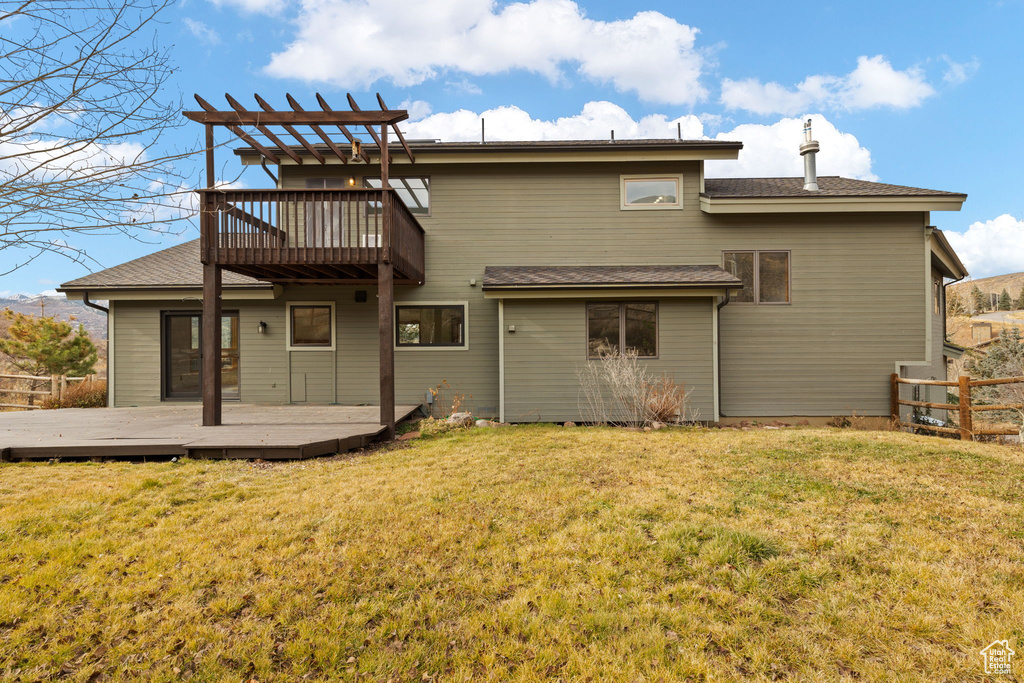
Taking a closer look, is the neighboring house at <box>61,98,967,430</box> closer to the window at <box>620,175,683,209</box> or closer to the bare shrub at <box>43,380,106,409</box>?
the window at <box>620,175,683,209</box>

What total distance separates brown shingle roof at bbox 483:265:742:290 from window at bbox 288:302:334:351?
3688 mm

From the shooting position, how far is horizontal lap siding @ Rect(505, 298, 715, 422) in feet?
30.7

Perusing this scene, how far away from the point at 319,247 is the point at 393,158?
352 centimetres

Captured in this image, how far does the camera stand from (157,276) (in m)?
10.5

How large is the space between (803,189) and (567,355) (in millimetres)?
6713

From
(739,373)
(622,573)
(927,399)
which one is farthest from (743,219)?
(622,573)

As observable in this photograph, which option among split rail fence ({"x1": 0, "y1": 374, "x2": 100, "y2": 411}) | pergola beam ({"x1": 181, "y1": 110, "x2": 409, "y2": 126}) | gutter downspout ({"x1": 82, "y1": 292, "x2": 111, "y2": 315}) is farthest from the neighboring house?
split rail fence ({"x1": 0, "y1": 374, "x2": 100, "y2": 411})

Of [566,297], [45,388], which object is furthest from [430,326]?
[45,388]

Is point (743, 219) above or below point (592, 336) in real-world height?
above

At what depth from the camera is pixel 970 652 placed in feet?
7.80

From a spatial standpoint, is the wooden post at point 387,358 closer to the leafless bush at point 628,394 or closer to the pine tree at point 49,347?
the leafless bush at point 628,394

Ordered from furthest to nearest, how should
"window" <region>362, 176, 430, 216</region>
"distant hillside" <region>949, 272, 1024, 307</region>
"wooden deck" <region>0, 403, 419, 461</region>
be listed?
"distant hillside" <region>949, 272, 1024, 307</region> < "window" <region>362, 176, 430, 216</region> < "wooden deck" <region>0, 403, 419, 461</region>

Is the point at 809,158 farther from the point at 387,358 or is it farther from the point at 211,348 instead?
the point at 211,348

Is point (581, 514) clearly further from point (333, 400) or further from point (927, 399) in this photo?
point (927, 399)
